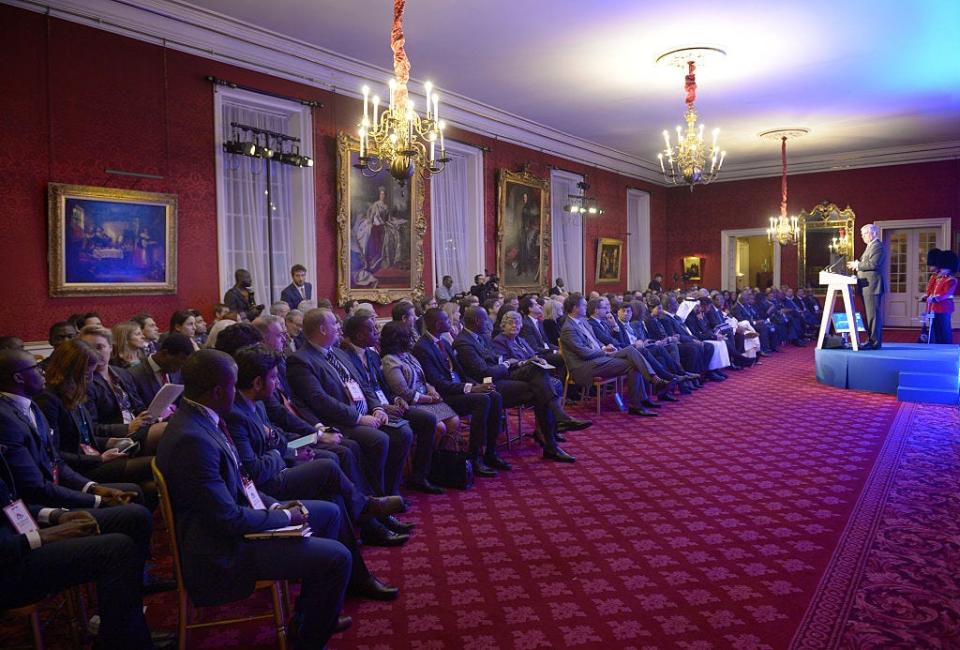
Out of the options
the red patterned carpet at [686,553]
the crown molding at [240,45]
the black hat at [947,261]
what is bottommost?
the red patterned carpet at [686,553]

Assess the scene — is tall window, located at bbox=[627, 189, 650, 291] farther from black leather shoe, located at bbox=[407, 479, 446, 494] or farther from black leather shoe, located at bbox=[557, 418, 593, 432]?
black leather shoe, located at bbox=[407, 479, 446, 494]

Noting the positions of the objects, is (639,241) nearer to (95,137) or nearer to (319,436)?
(95,137)

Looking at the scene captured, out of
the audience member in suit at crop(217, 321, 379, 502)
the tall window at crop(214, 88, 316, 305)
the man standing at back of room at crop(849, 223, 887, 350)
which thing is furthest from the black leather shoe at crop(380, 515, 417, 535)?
the man standing at back of room at crop(849, 223, 887, 350)

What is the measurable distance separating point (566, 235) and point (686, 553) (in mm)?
12390

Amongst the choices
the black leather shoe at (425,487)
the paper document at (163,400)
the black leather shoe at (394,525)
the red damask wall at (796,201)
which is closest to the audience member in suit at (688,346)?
the black leather shoe at (425,487)

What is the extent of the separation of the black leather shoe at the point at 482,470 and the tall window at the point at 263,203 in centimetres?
422

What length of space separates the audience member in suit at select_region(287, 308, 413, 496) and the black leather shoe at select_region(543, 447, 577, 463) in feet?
5.91

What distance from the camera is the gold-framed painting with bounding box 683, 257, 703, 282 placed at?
1992cm

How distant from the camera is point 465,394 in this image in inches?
225

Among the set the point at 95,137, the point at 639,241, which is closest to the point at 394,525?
the point at 95,137

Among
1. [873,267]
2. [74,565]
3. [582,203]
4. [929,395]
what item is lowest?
[929,395]

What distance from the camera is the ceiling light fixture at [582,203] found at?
15.0m

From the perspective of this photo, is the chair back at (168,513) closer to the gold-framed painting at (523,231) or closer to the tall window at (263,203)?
the tall window at (263,203)

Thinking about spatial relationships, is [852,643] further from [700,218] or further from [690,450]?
[700,218]
